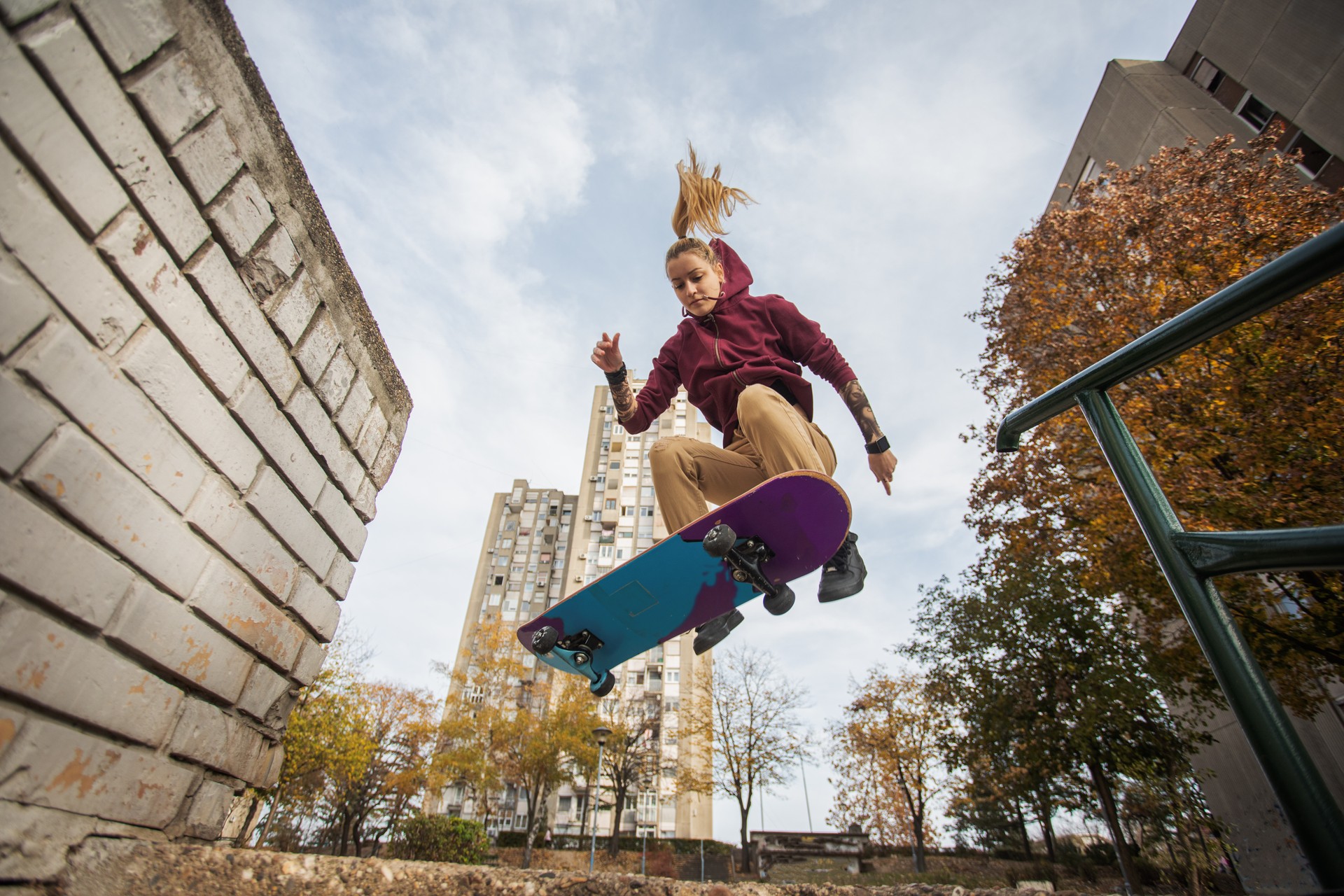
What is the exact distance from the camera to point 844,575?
148 inches

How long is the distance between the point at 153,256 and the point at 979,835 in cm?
3814

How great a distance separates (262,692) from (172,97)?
2400mm

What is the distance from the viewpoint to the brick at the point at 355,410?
3.21 metres

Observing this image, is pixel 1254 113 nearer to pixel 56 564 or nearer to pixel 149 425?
pixel 149 425

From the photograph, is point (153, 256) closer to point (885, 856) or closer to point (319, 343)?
point (319, 343)

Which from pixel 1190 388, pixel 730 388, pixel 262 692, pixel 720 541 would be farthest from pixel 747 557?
pixel 1190 388

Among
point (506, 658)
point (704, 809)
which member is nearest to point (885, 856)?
point (704, 809)

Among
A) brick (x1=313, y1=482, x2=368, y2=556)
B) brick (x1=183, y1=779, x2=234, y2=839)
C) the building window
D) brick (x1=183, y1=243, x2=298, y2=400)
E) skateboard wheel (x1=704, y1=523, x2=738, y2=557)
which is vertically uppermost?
the building window

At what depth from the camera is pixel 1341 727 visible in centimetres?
1250

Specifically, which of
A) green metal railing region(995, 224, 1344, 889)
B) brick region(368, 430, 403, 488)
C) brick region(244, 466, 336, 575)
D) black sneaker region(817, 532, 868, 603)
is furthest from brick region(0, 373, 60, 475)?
black sneaker region(817, 532, 868, 603)

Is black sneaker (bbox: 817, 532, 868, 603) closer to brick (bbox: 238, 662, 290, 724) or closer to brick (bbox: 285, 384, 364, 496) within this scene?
brick (bbox: 285, 384, 364, 496)

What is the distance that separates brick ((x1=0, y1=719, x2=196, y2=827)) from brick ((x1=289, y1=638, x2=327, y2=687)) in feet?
2.39

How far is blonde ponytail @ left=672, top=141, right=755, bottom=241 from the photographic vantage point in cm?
448

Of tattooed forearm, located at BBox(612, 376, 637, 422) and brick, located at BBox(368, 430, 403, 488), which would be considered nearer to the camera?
brick, located at BBox(368, 430, 403, 488)
